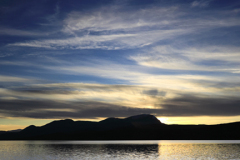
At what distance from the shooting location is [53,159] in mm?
77375

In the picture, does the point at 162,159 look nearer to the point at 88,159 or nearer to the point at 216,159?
the point at 216,159

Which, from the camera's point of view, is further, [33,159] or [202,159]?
[33,159]

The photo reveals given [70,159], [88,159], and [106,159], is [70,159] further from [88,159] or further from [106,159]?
[106,159]

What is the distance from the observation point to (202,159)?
71812mm

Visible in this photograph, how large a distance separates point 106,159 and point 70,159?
10814mm

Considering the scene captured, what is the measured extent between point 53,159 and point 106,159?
16270 mm

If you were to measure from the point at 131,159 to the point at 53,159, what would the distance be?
23775 mm

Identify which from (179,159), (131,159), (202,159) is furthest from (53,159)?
(202,159)

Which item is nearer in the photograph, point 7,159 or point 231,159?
point 231,159

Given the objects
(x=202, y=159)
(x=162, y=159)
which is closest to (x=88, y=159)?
(x=162, y=159)

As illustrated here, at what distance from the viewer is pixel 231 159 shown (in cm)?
6962

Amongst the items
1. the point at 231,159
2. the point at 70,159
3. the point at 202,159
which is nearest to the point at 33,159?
the point at 70,159

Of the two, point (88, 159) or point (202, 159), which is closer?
point (202, 159)

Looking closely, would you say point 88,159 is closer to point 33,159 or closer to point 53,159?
point 53,159
